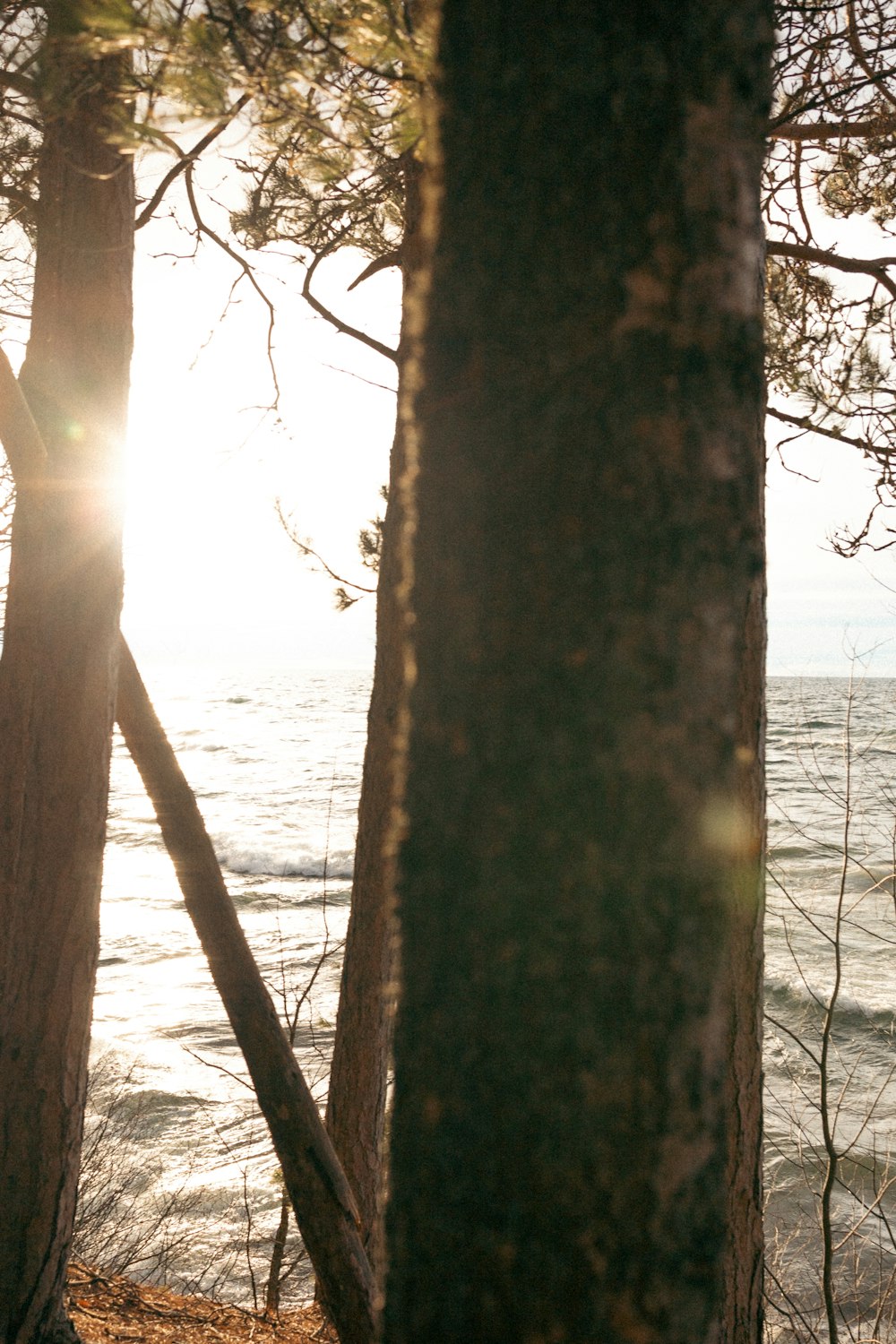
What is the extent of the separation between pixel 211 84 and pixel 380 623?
280 centimetres

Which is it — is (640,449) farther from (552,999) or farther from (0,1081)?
(0,1081)

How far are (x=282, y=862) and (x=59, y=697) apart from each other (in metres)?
15.0

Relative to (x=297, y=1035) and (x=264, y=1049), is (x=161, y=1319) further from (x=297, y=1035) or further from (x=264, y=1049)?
(x=297, y=1035)

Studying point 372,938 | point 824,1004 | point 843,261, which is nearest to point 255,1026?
point 372,938

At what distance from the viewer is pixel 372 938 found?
4160mm

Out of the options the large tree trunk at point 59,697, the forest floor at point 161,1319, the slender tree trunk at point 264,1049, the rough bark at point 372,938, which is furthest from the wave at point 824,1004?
the large tree trunk at point 59,697

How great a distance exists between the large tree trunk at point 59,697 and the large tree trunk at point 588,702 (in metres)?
1.97

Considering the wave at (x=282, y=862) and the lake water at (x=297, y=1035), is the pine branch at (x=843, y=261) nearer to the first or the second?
the lake water at (x=297, y=1035)

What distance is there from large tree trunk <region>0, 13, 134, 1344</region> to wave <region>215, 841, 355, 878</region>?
13.4 metres

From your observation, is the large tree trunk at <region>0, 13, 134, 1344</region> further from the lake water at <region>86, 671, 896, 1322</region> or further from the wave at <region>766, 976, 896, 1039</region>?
the wave at <region>766, 976, 896, 1039</region>

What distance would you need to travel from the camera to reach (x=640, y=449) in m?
1.11

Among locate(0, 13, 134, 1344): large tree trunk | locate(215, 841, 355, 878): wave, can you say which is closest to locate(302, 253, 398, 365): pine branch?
locate(0, 13, 134, 1344): large tree trunk

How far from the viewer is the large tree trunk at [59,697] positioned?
282cm

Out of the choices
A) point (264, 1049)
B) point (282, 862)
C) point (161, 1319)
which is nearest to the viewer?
point (264, 1049)
